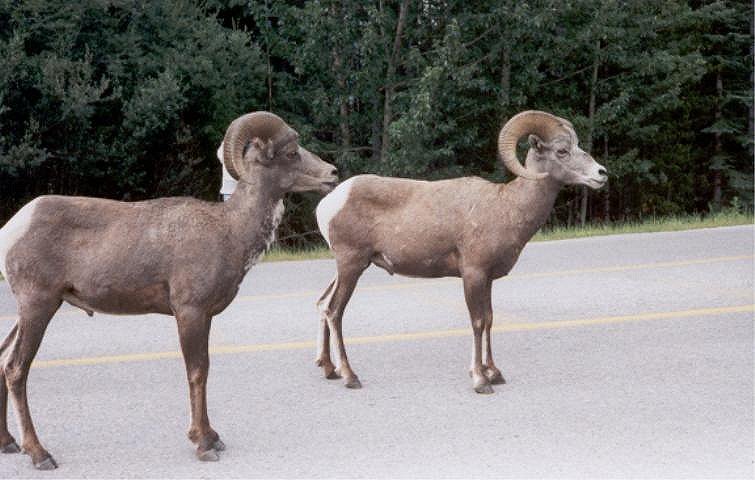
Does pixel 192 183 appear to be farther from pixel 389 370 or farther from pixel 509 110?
pixel 389 370

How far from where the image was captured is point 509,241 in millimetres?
6223

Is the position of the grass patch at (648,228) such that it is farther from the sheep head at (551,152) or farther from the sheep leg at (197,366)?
the sheep leg at (197,366)

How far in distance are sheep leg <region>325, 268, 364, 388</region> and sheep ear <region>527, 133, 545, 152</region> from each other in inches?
54.9

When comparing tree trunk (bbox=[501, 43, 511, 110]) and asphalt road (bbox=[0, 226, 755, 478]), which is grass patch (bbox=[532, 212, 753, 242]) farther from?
tree trunk (bbox=[501, 43, 511, 110])

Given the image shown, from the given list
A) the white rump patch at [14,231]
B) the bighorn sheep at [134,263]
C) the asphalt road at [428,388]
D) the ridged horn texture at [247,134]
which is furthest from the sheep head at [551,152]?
the white rump patch at [14,231]

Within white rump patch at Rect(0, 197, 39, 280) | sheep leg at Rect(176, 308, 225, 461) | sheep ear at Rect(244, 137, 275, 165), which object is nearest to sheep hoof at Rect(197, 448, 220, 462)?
sheep leg at Rect(176, 308, 225, 461)

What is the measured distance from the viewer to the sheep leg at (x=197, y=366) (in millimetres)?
4859

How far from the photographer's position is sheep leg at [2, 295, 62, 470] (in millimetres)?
4797

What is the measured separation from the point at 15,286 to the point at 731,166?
26.6m

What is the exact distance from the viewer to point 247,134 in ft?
16.6

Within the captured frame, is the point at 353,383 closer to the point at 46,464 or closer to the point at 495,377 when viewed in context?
the point at 495,377

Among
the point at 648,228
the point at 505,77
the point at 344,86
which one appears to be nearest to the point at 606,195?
the point at 505,77

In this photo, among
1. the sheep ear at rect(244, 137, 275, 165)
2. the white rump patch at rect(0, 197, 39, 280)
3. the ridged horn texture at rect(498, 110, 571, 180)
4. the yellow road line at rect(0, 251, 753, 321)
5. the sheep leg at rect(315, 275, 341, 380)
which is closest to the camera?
the white rump patch at rect(0, 197, 39, 280)

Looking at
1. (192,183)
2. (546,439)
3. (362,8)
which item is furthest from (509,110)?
(546,439)
